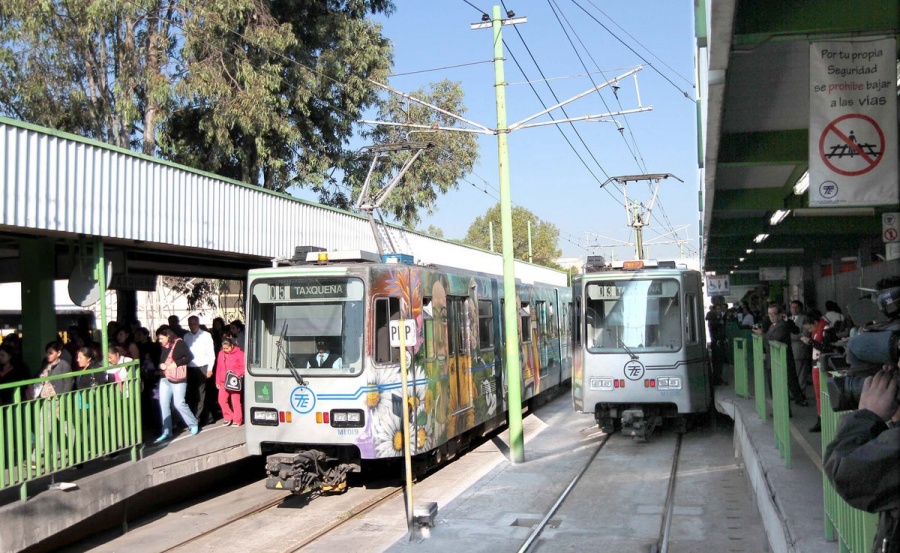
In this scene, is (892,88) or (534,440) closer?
(892,88)

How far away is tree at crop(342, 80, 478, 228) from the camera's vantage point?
28359 millimetres

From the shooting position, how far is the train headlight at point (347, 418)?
9891 mm

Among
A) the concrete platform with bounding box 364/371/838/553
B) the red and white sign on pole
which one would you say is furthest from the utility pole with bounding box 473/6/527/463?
the red and white sign on pole

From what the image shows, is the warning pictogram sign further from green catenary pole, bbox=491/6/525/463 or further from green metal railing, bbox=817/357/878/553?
green catenary pole, bbox=491/6/525/463

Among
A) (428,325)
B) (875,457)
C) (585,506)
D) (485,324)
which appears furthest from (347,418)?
(875,457)

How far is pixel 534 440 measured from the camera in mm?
14484

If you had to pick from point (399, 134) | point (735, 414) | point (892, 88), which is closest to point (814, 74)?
point (892, 88)

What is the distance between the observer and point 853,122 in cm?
676

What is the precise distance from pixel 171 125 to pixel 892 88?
2083 cm

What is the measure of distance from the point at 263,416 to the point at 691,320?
6.87m

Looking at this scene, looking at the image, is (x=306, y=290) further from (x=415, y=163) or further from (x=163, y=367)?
(x=415, y=163)

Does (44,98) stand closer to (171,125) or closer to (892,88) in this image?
(171,125)

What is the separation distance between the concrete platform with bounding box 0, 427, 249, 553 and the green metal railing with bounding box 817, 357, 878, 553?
641 cm

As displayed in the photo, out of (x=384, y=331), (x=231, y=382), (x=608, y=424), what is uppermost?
(x=384, y=331)
